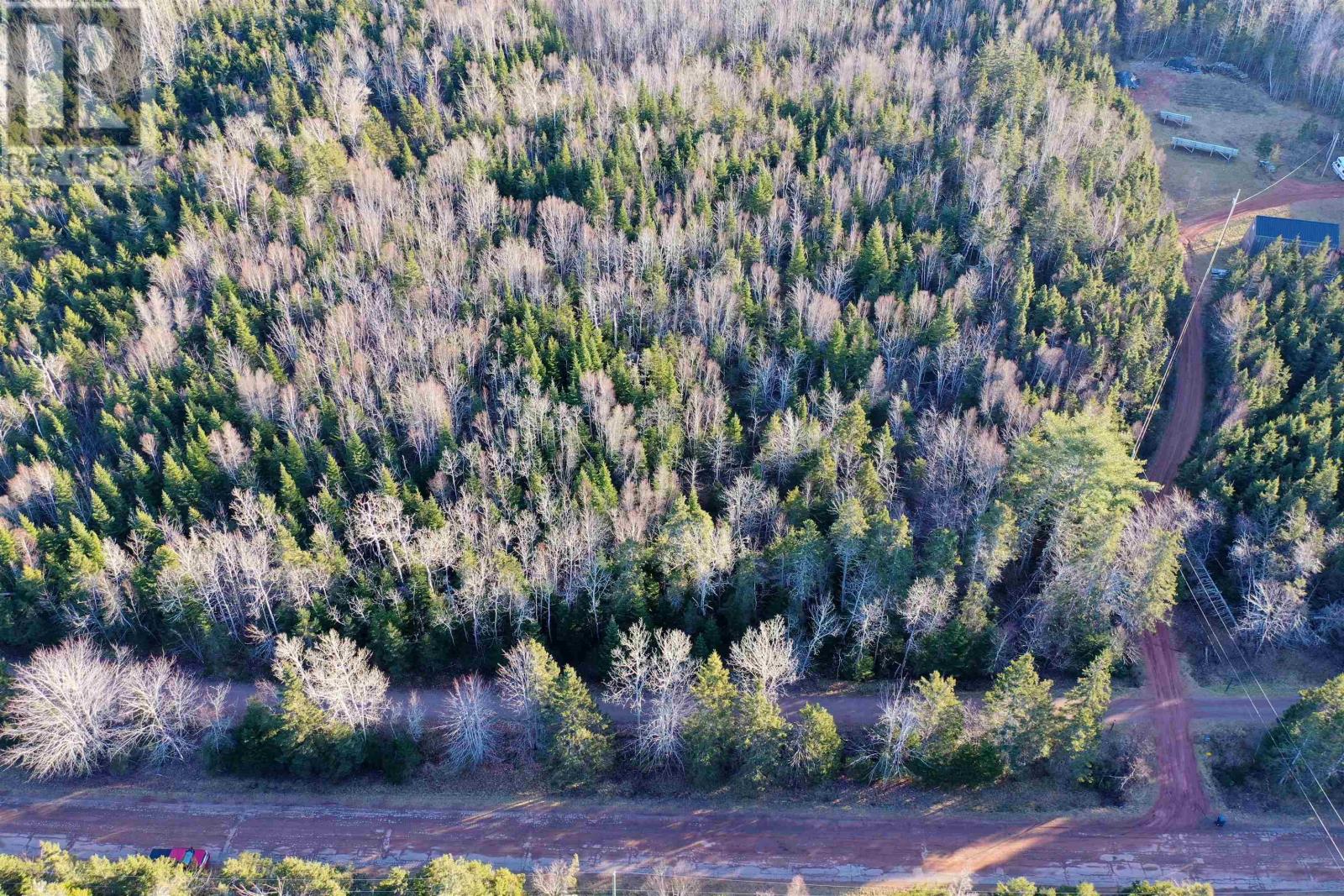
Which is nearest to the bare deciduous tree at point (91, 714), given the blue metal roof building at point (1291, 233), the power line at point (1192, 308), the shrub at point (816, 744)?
the shrub at point (816, 744)

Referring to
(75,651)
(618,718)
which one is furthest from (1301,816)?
(75,651)

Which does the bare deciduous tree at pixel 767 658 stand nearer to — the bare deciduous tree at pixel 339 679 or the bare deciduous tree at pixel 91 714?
the bare deciduous tree at pixel 339 679

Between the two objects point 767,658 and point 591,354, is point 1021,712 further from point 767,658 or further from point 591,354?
point 591,354

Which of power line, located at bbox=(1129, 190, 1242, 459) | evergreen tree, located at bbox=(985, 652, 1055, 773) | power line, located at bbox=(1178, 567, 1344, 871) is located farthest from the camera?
power line, located at bbox=(1129, 190, 1242, 459)

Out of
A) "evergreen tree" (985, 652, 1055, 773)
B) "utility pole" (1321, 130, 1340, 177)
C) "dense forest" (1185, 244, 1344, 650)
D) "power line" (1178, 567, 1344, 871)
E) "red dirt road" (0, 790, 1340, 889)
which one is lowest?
"red dirt road" (0, 790, 1340, 889)

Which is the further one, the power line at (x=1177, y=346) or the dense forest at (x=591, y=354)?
the power line at (x=1177, y=346)

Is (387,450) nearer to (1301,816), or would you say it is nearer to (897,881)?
(897,881)

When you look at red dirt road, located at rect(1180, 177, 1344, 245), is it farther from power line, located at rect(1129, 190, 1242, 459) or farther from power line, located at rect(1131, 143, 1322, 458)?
power line, located at rect(1129, 190, 1242, 459)

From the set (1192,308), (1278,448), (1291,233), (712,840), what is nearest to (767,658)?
(712,840)

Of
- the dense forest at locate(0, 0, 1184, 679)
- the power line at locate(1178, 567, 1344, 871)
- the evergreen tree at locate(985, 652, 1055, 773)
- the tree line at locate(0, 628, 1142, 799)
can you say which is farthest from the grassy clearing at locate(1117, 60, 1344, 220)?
the tree line at locate(0, 628, 1142, 799)
